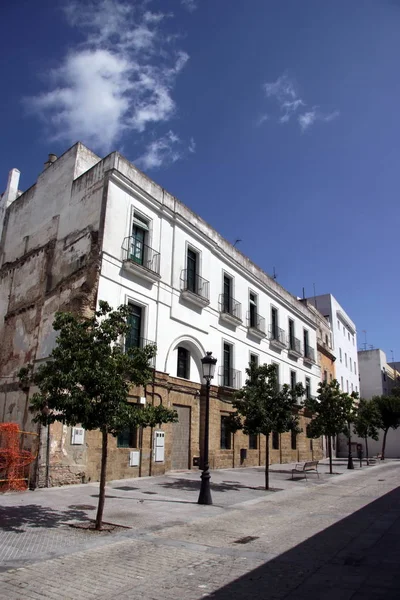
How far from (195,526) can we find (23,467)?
22.0 ft

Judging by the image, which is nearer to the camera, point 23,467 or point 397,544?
point 397,544

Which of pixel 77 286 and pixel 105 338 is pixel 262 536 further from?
pixel 77 286

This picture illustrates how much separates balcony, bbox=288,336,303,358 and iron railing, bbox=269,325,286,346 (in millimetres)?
1022

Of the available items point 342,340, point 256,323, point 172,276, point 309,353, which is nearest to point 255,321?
point 256,323

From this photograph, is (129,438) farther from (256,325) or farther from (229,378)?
(256,325)

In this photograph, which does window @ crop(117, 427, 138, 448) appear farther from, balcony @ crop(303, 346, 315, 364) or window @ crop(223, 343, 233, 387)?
balcony @ crop(303, 346, 315, 364)

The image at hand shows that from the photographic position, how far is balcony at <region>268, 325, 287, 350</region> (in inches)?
1131

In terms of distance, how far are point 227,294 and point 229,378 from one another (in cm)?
442

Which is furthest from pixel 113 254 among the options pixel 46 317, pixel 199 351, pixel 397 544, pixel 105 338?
pixel 397 544

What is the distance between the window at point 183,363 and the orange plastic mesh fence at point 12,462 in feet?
26.1

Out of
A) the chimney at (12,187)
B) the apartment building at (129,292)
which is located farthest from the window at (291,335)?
the chimney at (12,187)

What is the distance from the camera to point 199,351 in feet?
70.0

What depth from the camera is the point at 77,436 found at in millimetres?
14812

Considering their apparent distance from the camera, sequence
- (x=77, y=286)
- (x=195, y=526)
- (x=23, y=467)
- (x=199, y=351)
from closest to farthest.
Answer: (x=195, y=526) < (x=23, y=467) < (x=77, y=286) < (x=199, y=351)
